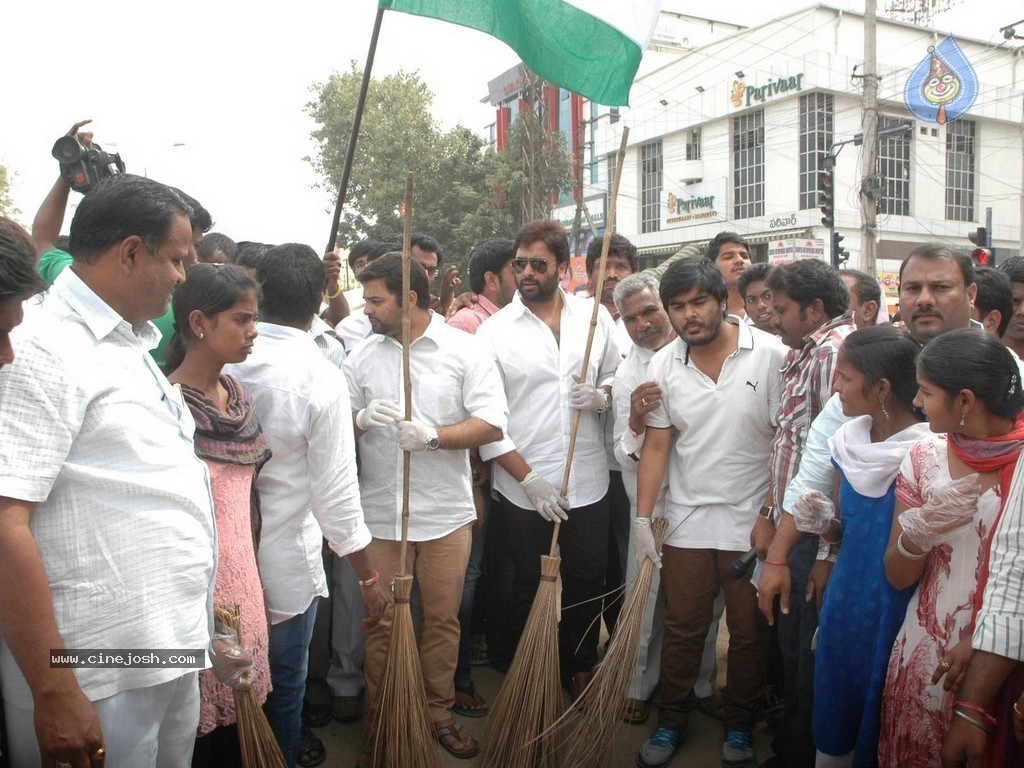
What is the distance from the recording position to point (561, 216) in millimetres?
32938

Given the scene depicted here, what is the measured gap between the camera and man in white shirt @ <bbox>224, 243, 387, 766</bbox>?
230 cm

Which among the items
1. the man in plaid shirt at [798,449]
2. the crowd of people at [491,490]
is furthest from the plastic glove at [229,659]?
the man in plaid shirt at [798,449]

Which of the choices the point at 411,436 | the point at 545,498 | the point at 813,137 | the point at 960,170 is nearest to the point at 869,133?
the point at 813,137

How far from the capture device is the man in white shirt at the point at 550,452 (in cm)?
336

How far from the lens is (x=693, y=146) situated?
87.2 feet

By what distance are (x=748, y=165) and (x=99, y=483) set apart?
25.7 metres

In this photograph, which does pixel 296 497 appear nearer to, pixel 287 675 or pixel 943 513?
pixel 287 675

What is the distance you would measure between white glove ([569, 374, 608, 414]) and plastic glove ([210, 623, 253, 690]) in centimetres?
169

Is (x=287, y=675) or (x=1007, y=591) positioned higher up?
(x=1007, y=591)

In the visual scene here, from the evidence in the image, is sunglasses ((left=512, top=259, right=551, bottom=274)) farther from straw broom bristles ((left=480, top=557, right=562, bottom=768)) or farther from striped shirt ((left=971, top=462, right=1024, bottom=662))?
striped shirt ((left=971, top=462, right=1024, bottom=662))

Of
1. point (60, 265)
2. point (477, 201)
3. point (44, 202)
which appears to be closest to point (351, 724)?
point (60, 265)

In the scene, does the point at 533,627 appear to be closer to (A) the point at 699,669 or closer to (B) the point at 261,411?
(A) the point at 699,669

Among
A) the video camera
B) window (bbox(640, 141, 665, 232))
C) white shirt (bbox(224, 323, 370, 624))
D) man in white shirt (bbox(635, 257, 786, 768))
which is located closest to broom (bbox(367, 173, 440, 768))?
white shirt (bbox(224, 323, 370, 624))

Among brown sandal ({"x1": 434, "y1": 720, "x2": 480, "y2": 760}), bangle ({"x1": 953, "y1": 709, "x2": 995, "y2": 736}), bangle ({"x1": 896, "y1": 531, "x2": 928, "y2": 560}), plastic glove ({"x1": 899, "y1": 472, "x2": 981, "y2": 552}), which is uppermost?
plastic glove ({"x1": 899, "y1": 472, "x2": 981, "y2": 552})
